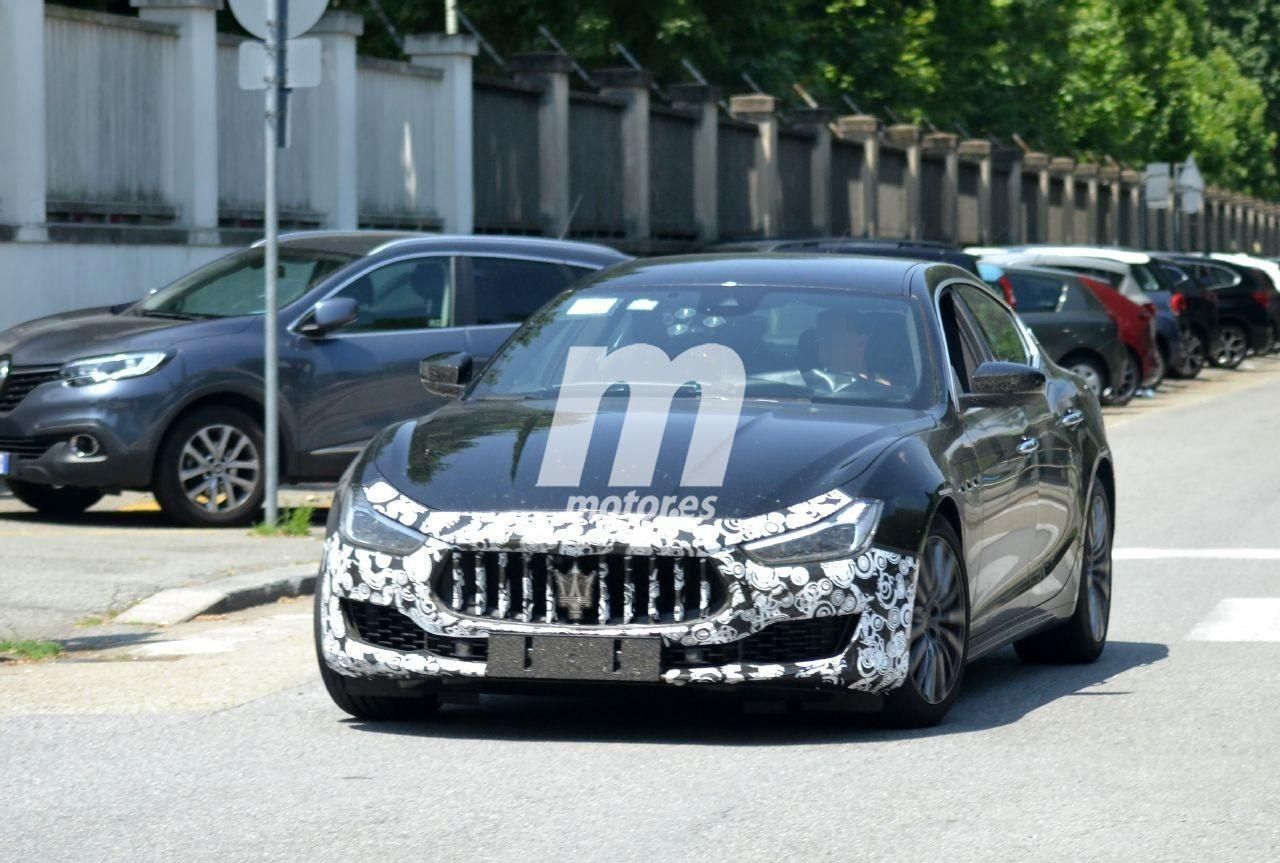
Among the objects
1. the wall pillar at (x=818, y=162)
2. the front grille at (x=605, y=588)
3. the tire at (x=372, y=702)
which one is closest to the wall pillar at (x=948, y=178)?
the wall pillar at (x=818, y=162)

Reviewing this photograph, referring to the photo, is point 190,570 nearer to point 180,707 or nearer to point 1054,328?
point 180,707

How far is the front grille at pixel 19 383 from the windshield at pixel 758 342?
225 inches

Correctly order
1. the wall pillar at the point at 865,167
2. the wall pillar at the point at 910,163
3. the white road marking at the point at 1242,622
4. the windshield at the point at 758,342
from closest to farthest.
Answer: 1. the windshield at the point at 758,342
2. the white road marking at the point at 1242,622
3. the wall pillar at the point at 865,167
4. the wall pillar at the point at 910,163

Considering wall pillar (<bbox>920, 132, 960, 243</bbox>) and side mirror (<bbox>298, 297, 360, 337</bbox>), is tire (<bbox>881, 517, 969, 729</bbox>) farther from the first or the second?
wall pillar (<bbox>920, 132, 960, 243</bbox>)

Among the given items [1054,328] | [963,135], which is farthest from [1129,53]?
[1054,328]

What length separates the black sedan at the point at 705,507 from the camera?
7012 millimetres

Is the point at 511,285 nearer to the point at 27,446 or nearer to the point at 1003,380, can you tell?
the point at 27,446

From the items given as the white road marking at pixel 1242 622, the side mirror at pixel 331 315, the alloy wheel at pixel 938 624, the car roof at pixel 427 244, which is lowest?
the white road marking at pixel 1242 622

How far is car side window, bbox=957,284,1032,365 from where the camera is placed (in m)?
9.11

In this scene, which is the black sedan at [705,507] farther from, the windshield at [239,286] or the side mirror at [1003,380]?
the windshield at [239,286]

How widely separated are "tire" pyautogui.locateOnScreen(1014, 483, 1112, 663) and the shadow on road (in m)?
0.63

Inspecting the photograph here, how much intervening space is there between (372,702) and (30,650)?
2.39 meters

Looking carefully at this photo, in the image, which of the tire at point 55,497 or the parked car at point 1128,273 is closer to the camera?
the tire at point 55,497

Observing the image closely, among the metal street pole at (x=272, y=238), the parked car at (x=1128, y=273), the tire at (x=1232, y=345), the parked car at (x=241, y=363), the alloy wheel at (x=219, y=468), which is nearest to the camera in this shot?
the metal street pole at (x=272, y=238)
